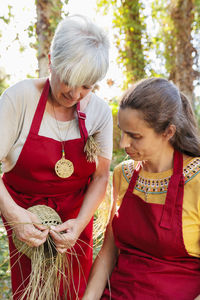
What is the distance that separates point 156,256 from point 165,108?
2.13ft

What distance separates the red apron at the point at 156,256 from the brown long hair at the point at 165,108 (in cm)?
8

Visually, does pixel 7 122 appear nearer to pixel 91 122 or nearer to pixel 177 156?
pixel 91 122

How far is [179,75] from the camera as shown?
7.18 m

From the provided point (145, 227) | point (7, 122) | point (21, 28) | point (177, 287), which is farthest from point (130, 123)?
point (21, 28)

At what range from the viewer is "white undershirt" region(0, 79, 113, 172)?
5.32ft

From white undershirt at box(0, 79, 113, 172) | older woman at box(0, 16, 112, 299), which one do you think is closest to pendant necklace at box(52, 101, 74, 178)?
older woman at box(0, 16, 112, 299)

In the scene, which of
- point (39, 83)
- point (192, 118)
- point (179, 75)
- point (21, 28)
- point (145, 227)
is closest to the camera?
point (145, 227)

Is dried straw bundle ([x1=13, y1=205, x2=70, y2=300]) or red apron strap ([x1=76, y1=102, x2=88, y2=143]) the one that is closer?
dried straw bundle ([x1=13, y1=205, x2=70, y2=300])

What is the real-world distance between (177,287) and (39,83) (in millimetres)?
1149

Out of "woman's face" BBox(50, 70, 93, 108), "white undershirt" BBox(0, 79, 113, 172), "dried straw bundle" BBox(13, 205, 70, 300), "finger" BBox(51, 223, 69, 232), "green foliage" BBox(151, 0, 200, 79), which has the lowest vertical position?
"dried straw bundle" BBox(13, 205, 70, 300)

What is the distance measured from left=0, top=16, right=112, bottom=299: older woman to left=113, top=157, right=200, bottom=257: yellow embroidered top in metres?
0.19

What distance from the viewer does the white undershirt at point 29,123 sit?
1.62m

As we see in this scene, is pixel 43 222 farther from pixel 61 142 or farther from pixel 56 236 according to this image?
pixel 61 142

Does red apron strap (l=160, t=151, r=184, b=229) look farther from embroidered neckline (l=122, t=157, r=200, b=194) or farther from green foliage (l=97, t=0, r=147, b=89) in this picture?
green foliage (l=97, t=0, r=147, b=89)
